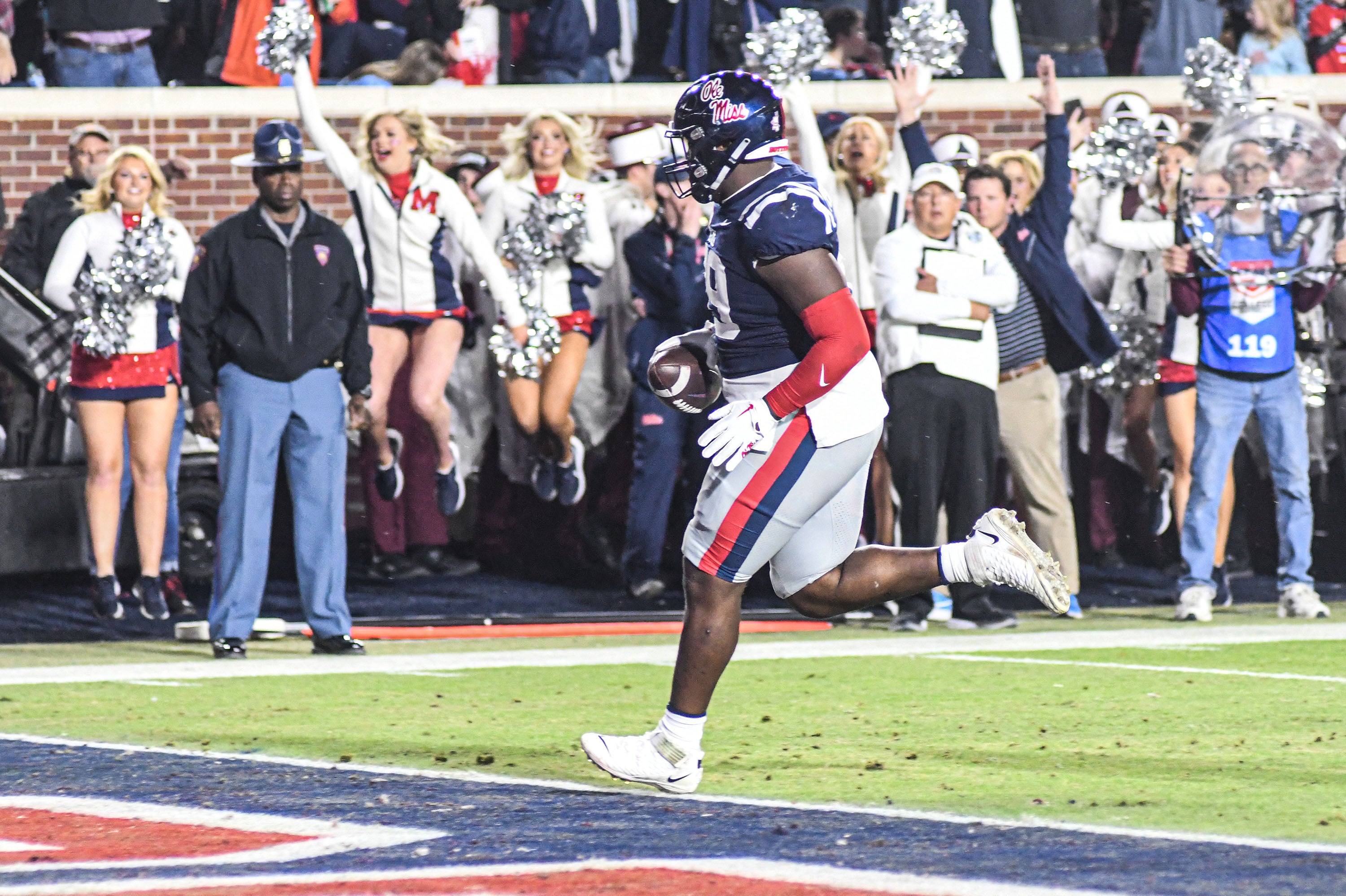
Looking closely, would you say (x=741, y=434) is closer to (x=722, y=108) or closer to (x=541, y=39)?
(x=722, y=108)

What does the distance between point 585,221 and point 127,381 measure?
268 centimetres

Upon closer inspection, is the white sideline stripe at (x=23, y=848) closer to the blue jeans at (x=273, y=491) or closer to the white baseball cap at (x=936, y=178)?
the blue jeans at (x=273, y=491)

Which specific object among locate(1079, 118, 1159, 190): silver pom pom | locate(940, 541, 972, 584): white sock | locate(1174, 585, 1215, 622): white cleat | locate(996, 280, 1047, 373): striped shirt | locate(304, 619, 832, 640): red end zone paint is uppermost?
locate(1079, 118, 1159, 190): silver pom pom

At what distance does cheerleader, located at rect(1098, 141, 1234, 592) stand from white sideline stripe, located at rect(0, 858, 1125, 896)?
7.43 meters

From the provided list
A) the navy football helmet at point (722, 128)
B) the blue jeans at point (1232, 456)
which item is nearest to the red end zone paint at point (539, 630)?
the blue jeans at point (1232, 456)

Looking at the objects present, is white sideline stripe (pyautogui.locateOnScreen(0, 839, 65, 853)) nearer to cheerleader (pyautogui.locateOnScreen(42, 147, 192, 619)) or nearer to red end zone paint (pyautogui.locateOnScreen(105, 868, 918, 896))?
red end zone paint (pyautogui.locateOnScreen(105, 868, 918, 896))

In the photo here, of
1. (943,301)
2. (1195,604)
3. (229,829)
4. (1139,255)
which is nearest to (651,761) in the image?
(229,829)

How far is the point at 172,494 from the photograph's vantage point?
37.5 ft

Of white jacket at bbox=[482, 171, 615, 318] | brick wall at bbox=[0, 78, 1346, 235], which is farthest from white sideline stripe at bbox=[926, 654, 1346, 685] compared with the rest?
brick wall at bbox=[0, 78, 1346, 235]

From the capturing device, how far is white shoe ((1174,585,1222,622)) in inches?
434

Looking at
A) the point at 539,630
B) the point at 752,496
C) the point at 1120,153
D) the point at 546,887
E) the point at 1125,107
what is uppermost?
the point at 1125,107

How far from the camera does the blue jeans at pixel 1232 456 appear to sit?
11047 mm

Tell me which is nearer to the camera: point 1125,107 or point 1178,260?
point 1178,260

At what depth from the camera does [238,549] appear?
31.5 ft
